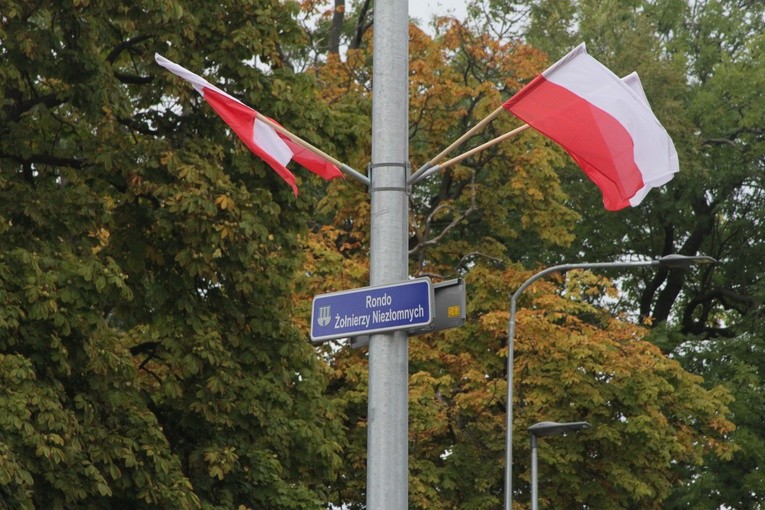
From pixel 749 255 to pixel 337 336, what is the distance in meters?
32.9

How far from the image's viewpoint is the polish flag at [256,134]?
31.6 feet

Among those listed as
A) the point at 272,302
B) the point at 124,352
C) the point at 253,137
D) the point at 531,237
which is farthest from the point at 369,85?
the point at 253,137

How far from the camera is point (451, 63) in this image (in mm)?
33844

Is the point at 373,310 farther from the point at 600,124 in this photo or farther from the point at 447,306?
the point at 600,124

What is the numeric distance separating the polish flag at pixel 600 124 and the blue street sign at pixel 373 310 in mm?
1507

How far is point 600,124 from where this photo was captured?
30.2 ft

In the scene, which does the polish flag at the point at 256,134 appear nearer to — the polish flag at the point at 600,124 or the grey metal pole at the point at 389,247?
the grey metal pole at the point at 389,247

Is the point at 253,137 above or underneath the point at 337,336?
above

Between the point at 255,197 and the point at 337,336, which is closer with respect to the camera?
the point at 337,336

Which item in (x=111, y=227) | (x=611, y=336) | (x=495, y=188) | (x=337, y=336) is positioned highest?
(x=495, y=188)

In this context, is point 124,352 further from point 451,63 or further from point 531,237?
point 531,237

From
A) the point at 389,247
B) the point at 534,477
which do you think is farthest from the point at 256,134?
the point at 534,477

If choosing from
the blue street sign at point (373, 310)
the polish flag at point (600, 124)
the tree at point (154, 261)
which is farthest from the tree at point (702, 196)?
the blue street sign at point (373, 310)

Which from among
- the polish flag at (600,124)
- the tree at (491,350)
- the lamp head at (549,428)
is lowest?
the polish flag at (600,124)
